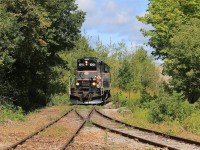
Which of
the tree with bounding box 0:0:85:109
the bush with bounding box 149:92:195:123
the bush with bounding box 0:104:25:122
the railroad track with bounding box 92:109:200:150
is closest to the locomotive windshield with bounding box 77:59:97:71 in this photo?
the tree with bounding box 0:0:85:109

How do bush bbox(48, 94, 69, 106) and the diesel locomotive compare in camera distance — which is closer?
the diesel locomotive

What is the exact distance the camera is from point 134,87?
4300 cm

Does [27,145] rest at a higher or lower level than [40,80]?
lower

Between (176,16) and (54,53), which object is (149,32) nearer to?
(176,16)

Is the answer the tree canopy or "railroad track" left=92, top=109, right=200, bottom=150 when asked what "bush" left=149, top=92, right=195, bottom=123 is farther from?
the tree canopy

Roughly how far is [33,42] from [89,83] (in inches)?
604

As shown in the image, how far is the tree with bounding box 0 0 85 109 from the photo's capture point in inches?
870

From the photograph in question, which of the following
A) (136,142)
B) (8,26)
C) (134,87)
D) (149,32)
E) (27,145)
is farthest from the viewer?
(134,87)

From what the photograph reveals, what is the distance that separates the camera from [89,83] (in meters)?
40.2

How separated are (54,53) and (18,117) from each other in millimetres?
18327

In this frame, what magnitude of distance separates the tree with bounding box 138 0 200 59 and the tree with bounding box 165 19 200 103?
7.55 meters

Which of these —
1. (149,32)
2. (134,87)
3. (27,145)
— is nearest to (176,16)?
(149,32)

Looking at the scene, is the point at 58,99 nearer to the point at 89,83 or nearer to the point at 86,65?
the point at 89,83

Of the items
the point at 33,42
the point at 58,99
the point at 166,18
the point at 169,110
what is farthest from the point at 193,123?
the point at 58,99
